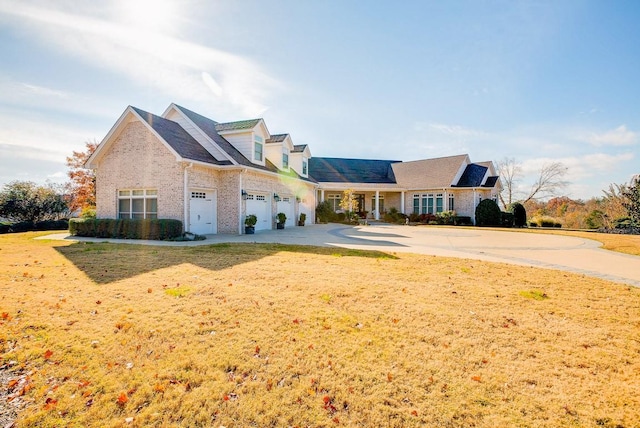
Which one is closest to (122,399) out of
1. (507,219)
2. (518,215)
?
(507,219)

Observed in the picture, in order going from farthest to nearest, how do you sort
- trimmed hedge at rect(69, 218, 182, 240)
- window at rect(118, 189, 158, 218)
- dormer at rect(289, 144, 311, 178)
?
1. dormer at rect(289, 144, 311, 178)
2. window at rect(118, 189, 158, 218)
3. trimmed hedge at rect(69, 218, 182, 240)

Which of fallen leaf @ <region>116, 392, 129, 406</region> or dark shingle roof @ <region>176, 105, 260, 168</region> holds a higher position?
dark shingle roof @ <region>176, 105, 260, 168</region>

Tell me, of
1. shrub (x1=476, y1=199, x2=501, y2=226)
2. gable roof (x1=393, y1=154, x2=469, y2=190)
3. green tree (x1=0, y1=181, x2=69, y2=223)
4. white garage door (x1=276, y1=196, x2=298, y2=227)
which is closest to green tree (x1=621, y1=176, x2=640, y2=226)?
shrub (x1=476, y1=199, x2=501, y2=226)

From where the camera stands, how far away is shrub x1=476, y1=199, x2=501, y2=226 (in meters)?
26.1

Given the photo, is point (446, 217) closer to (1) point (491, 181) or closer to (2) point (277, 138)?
(1) point (491, 181)

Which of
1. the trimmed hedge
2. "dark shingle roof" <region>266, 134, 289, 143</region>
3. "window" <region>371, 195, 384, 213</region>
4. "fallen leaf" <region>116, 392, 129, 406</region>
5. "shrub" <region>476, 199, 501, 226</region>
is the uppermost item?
"dark shingle roof" <region>266, 134, 289, 143</region>

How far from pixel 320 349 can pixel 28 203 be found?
28405mm

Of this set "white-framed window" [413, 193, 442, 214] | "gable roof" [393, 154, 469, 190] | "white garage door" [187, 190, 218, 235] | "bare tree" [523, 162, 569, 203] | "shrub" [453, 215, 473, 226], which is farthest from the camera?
"bare tree" [523, 162, 569, 203]

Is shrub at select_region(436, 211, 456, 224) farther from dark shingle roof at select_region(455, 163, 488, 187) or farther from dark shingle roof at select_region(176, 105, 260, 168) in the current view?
dark shingle roof at select_region(176, 105, 260, 168)

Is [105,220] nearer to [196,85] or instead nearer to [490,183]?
[196,85]

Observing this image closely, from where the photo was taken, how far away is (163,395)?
9.59 feet

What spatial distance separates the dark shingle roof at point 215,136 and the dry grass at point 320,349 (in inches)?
449

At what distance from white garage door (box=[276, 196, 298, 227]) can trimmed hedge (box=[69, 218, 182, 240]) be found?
8163mm

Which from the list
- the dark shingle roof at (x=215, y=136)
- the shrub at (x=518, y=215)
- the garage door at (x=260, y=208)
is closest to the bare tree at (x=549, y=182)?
the shrub at (x=518, y=215)
